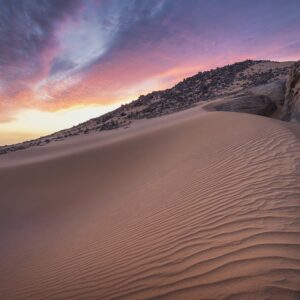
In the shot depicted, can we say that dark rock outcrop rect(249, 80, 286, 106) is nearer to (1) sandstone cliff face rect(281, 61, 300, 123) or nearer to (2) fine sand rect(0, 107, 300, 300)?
(1) sandstone cliff face rect(281, 61, 300, 123)

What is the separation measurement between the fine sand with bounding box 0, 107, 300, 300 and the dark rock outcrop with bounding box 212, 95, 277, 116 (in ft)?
14.8

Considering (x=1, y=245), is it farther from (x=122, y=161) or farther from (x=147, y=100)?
(x=147, y=100)

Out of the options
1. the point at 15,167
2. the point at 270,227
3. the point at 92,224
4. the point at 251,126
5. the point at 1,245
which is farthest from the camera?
the point at 15,167

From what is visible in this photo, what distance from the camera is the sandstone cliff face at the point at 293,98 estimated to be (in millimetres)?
11359

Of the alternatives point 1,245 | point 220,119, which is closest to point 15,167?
point 1,245

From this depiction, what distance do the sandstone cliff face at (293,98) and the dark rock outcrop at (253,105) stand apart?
1.08 metres

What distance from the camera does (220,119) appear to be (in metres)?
10.3

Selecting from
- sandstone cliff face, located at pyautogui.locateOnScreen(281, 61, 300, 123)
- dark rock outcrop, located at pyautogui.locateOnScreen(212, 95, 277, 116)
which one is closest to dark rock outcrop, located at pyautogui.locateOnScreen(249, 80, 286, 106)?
dark rock outcrop, located at pyautogui.locateOnScreen(212, 95, 277, 116)

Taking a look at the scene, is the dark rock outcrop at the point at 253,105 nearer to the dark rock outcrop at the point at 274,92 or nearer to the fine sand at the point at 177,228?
the dark rock outcrop at the point at 274,92

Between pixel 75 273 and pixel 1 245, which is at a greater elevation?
pixel 75 273

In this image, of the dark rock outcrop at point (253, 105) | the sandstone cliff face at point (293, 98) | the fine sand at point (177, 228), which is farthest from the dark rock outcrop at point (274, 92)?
the fine sand at point (177, 228)

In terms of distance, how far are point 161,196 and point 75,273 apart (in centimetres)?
232

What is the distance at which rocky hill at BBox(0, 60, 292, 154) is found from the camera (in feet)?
95.0

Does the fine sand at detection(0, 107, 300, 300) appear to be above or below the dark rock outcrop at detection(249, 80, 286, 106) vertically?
below
